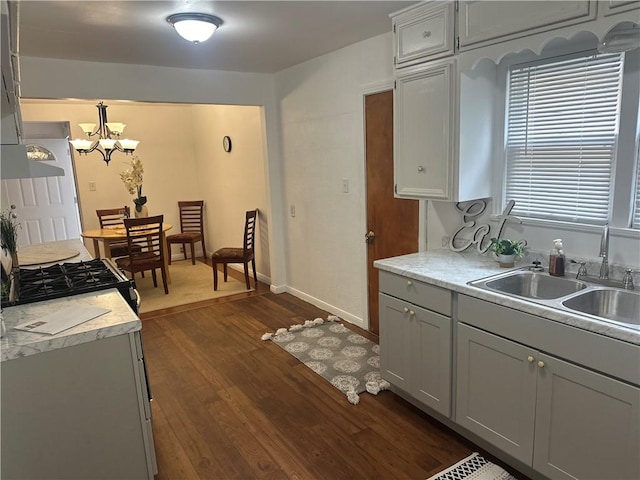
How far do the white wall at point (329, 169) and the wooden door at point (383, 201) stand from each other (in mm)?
95

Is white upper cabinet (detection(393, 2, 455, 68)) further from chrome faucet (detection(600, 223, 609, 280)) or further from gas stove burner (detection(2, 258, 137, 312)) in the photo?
gas stove burner (detection(2, 258, 137, 312))

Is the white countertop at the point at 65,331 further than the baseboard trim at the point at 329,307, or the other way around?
the baseboard trim at the point at 329,307

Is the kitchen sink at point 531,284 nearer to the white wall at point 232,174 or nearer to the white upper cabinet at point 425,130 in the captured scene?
the white upper cabinet at point 425,130

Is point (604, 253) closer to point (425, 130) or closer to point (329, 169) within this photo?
point (425, 130)

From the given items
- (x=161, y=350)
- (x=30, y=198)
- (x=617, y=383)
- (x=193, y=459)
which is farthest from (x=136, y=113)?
(x=617, y=383)

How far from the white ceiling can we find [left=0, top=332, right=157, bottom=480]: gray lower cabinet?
1.80 metres

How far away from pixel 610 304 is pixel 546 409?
616mm

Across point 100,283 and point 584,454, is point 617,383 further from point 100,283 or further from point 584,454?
point 100,283

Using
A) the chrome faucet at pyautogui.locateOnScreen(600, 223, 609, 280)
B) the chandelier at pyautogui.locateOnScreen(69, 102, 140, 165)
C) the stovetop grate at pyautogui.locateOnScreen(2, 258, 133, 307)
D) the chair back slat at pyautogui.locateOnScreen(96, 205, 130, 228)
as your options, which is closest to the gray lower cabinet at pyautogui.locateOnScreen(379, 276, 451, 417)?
the chrome faucet at pyautogui.locateOnScreen(600, 223, 609, 280)

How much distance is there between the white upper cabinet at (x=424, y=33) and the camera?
8.02ft

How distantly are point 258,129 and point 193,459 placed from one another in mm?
3853

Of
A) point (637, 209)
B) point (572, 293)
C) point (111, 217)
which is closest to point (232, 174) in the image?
point (111, 217)

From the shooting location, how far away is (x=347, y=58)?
3709mm

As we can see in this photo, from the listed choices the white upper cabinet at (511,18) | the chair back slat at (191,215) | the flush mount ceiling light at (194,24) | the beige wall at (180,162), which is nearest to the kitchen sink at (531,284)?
the white upper cabinet at (511,18)
